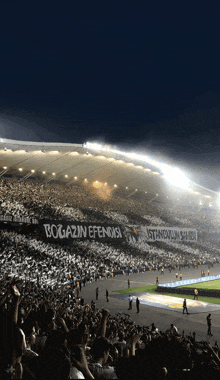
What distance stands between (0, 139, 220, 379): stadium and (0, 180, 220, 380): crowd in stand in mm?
113

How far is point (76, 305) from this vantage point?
49.8 ft

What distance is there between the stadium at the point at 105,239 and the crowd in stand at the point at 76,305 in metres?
0.11

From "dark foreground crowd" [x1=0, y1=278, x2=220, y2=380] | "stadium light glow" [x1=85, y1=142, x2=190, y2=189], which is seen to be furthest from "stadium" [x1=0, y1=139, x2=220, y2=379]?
"stadium light glow" [x1=85, y1=142, x2=190, y2=189]

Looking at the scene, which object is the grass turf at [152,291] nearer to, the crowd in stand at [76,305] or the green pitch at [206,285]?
the green pitch at [206,285]

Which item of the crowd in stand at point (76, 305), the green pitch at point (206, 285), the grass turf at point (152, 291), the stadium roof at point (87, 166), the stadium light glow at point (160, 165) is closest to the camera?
the crowd in stand at point (76, 305)

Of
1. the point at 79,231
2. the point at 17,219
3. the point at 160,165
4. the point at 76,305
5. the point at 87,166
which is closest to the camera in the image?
the point at 76,305

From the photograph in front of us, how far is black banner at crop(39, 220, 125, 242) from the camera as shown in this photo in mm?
40625

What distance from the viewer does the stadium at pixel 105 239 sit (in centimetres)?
2122

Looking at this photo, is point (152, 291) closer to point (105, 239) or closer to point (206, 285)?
point (206, 285)

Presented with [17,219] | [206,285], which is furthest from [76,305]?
[17,219]

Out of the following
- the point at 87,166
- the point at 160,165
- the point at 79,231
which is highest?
the point at 160,165

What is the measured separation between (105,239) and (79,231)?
5.41 meters

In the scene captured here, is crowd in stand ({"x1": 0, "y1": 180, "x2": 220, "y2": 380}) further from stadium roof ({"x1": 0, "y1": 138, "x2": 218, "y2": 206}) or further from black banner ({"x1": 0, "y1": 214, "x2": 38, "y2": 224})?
stadium roof ({"x1": 0, "y1": 138, "x2": 218, "y2": 206})

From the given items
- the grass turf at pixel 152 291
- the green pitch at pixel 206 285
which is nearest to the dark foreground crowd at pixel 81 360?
the grass turf at pixel 152 291
